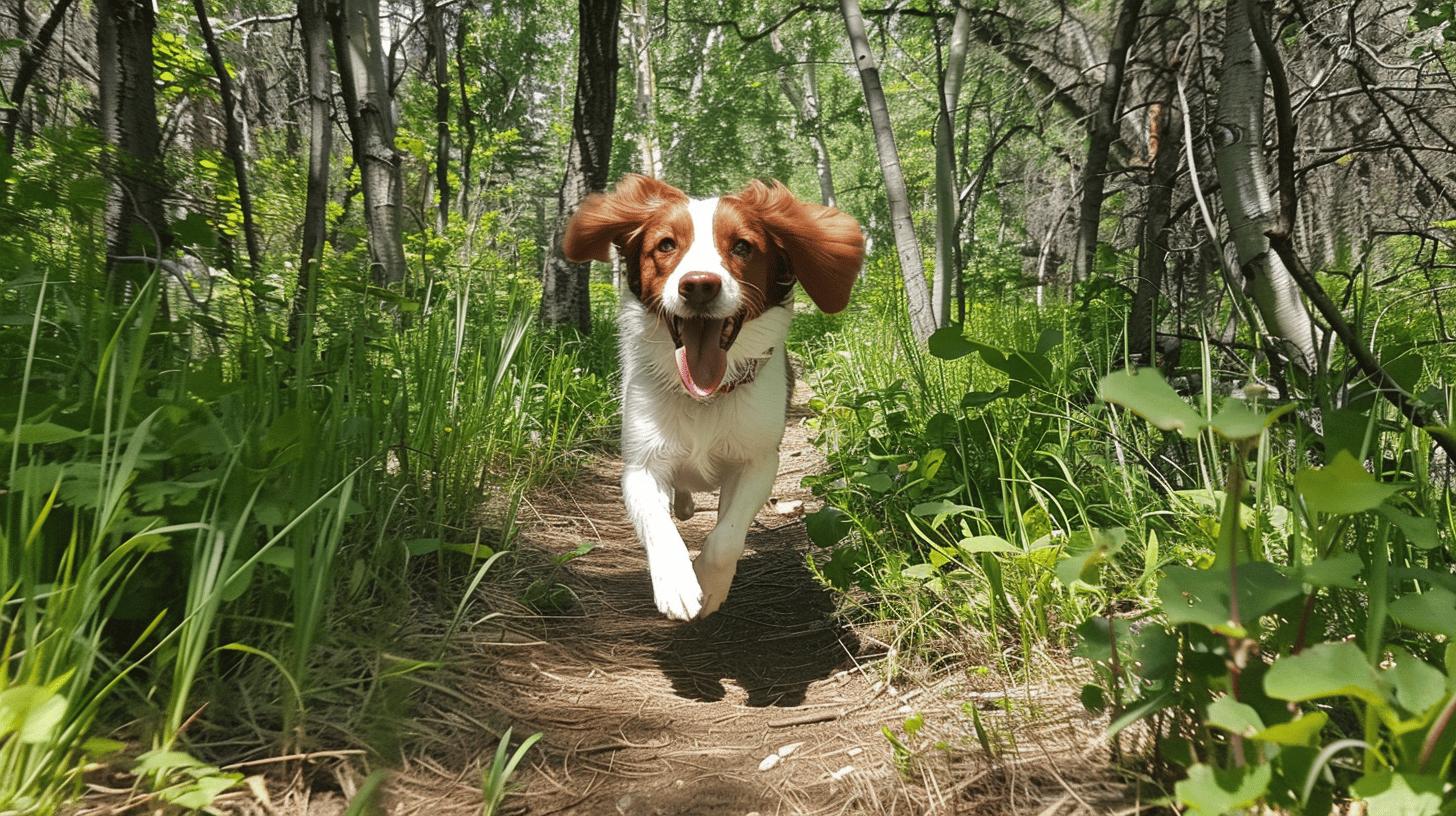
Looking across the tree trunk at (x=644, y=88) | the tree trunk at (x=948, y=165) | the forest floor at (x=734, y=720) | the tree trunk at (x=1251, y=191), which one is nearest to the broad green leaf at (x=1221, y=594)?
the forest floor at (x=734, y=720)

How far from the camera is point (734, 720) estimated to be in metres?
2.00


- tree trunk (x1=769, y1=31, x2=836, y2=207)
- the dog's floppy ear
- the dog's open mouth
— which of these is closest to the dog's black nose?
the dog's open mouth

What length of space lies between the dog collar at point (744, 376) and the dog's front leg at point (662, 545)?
31cm

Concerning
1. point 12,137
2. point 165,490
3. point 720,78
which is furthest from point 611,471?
point 720,78

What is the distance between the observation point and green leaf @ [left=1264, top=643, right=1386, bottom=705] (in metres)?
0.87

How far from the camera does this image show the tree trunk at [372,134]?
11.4 ft

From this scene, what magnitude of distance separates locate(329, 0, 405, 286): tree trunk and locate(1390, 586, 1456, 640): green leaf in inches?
135

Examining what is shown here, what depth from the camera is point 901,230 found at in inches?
178

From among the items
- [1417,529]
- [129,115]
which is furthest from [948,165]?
[129,115]

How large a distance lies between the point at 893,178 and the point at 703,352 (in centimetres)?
249

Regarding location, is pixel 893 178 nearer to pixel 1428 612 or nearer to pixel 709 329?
pixel 709 329

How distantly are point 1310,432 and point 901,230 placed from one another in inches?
106

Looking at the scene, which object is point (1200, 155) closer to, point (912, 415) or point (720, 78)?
point (912, 415)

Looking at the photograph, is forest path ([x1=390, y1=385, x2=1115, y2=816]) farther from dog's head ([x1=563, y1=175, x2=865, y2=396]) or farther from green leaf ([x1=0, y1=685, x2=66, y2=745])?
dog's head ([x1=563, y1=175, x2=865, y2=396])
